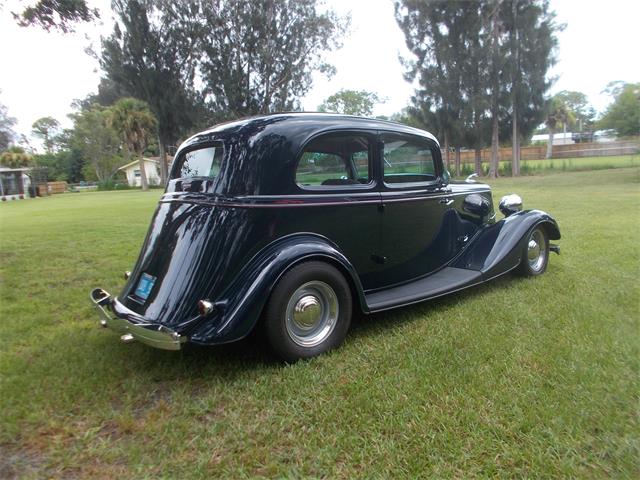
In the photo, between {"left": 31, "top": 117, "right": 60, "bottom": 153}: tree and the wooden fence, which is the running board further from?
{"left": 31, "top": 117, "right": 60, "bottom": 153}: tree

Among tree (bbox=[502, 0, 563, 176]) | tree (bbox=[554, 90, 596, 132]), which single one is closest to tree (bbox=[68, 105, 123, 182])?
tree (bbox=[502, 0, 563, 176])

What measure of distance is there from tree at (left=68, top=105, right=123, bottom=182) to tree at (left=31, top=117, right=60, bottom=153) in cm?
940

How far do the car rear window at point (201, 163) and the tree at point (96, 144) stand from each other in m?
56.7

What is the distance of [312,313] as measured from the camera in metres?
3.11

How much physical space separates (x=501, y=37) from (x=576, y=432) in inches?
1272

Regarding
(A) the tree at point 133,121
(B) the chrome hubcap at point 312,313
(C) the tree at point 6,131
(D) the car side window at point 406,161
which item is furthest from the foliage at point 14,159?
(B) the chrome hubcap at point 312,313

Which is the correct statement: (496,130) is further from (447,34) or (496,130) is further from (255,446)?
(255,446)

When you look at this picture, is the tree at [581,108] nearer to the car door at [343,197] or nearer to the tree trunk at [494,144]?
the tree trunk at [494,144]

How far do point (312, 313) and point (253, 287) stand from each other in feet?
1.82

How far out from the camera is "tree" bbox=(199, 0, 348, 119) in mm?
30562

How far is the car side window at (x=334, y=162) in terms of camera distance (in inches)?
132

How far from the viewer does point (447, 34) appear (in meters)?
29.5

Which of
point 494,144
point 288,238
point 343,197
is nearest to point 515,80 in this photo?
point 494,144

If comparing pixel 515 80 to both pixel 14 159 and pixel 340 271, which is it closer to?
pixel 340 271
